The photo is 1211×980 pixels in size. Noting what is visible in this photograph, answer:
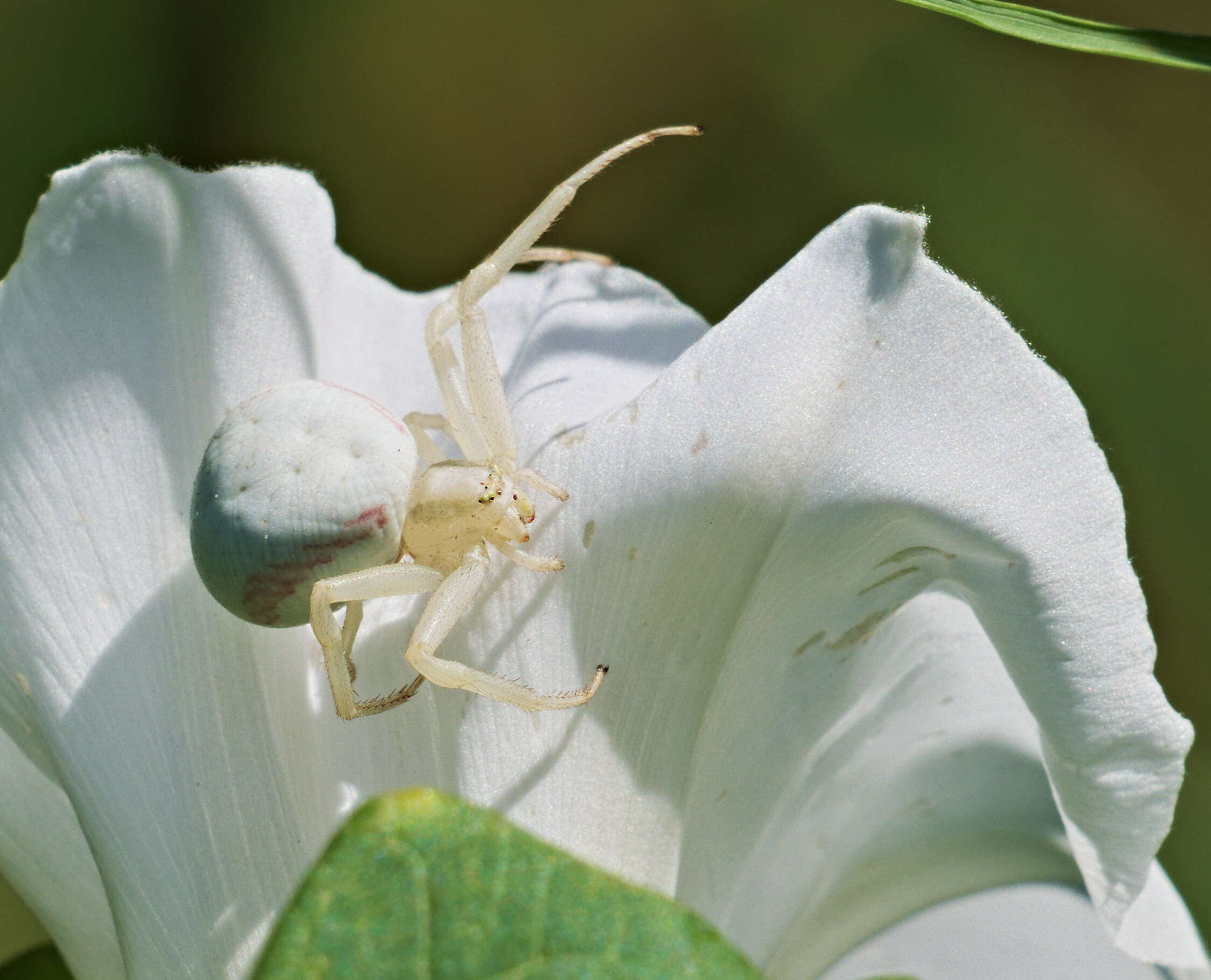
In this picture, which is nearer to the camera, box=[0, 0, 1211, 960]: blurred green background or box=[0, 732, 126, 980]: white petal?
box=[0, 732, 126, 980]: white petal

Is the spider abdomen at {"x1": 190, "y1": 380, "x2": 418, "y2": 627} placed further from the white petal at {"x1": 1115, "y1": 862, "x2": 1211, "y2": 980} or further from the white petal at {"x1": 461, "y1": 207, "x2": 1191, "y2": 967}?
the white petal at {"x1": 1115, "y1": 862, "x2": 1211, "y2": 980}

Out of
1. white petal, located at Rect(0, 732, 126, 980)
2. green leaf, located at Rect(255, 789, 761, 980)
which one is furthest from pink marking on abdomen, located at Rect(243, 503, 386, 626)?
green leaf, located at Rect(255, 789, 761, 980)

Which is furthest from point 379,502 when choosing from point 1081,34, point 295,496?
point 1081,34

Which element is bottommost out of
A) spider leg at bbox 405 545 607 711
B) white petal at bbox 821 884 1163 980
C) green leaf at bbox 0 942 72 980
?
white petal at bbox 821 884 1163 980

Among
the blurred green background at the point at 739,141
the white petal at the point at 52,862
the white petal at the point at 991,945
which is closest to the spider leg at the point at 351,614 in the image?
the white petal at the point at 52,862

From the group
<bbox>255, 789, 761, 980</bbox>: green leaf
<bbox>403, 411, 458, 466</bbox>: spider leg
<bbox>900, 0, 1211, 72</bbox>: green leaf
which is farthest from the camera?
<bbox>403, 411, 458, 466</bbox>: spider leg

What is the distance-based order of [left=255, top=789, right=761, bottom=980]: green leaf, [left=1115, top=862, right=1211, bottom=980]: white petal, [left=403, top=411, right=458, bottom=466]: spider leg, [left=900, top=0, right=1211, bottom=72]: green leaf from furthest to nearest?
[left=403, top=411, right=458, bottom=466]: spider leg, [left=1115, top=862, right=1211, bottom=980]: white petal, [left=900, top=0, right=1211, bottom=72]: green leaf, [left=255, top=789, right=761, bottom=980]: green leaf

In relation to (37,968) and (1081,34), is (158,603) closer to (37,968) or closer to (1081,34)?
(37,968)
